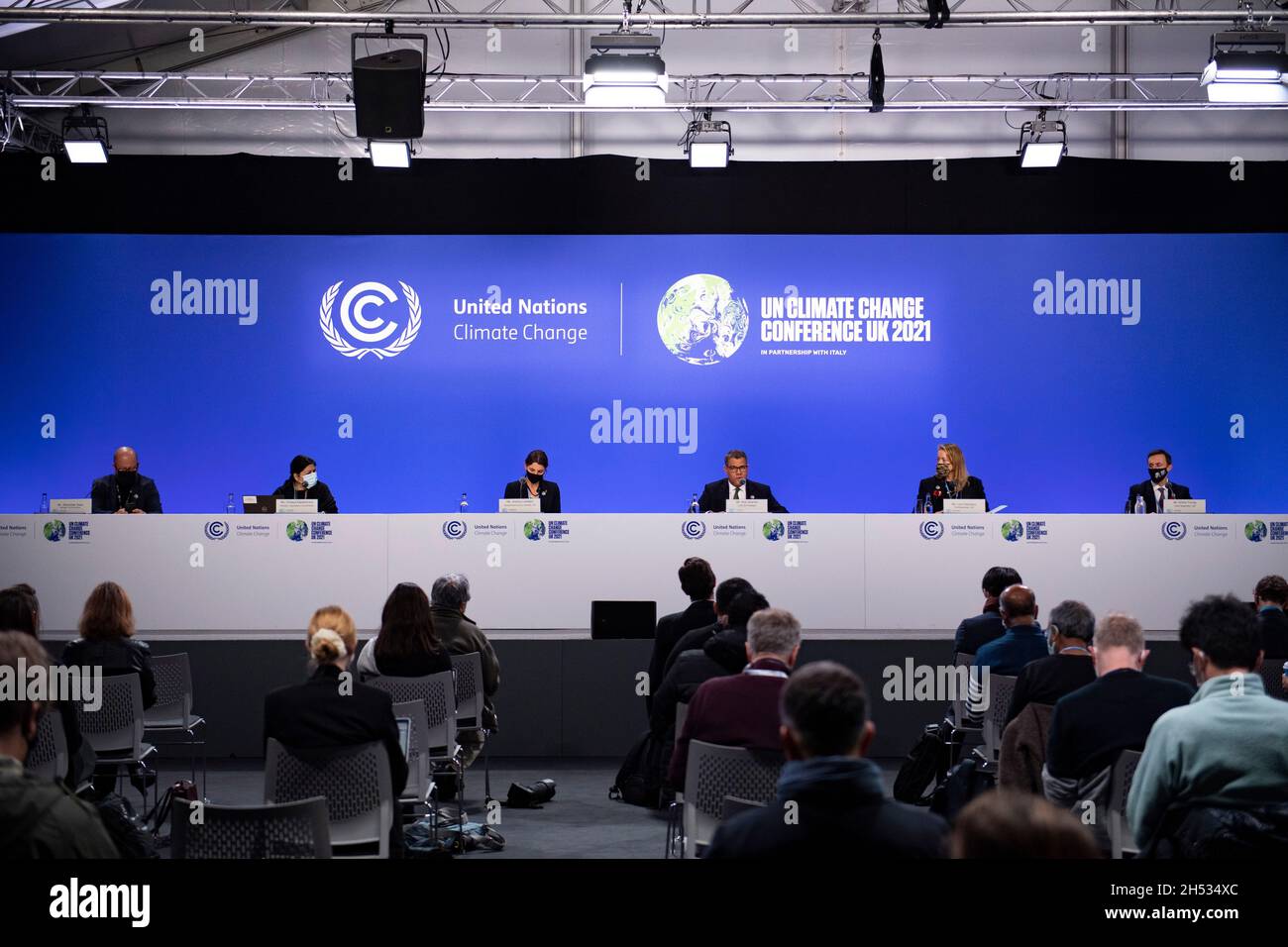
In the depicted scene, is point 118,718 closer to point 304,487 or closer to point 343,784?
point 343,784

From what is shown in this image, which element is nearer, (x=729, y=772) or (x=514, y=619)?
(x=729, y=772)

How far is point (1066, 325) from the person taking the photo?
9.98m

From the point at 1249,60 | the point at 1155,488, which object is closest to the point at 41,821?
the point at 1155,488

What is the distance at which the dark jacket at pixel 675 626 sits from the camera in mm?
5785

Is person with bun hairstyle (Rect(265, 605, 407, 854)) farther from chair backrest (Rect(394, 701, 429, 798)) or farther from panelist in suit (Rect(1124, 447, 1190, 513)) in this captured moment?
panelist in suit (Rect(1124, 447, 1190, 513))

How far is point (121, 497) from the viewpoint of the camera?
324 inches

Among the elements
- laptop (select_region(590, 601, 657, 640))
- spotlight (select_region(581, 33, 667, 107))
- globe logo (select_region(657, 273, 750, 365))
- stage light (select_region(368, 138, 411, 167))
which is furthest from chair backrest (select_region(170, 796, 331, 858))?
globe logo (select_region(657, 273, 750, 365))

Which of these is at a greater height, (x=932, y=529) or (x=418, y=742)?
(x=932, y=529)

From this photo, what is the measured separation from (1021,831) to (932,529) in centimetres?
563

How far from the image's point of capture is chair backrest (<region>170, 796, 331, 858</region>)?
286cm

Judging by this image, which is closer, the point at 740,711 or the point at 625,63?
the point at 740,711
